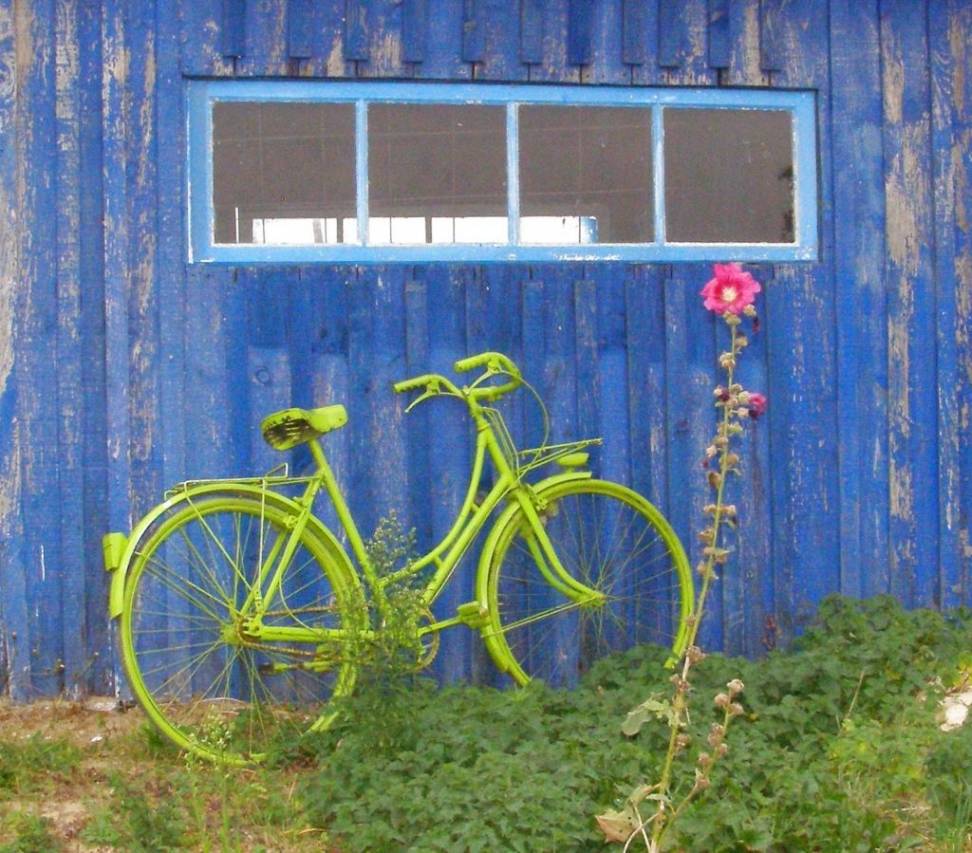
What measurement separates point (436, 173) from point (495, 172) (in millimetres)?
240

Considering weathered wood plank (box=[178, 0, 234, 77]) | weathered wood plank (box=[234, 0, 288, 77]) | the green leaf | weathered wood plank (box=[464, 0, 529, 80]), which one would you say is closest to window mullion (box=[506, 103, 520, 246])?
weathered wood plank (box=[464, 0, 529, 80])

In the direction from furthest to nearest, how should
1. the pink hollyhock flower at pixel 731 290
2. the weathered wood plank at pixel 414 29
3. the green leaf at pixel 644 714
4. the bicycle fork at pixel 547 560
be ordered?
1. the weathered wood plank at pixel 414 29
2. the bicycle fork at pixel 547 560
3. the pink hollyhock flower at pixel 731 290
4. the green leaf at pixel 644 714

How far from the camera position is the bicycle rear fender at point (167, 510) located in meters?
4.83

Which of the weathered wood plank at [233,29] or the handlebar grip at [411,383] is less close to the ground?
the weathered wood plank at [233,29]

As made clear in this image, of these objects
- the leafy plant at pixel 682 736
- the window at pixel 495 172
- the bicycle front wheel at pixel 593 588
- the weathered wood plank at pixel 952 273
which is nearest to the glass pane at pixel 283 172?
the window at pixel 495 172

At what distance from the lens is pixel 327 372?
5.84m

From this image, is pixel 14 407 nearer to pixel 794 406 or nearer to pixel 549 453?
pixel 549 453

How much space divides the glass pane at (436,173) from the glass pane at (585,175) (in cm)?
12

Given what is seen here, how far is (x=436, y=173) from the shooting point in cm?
596

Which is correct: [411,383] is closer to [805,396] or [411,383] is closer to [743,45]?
[805,396]

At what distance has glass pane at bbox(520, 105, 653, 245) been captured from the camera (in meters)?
6.04

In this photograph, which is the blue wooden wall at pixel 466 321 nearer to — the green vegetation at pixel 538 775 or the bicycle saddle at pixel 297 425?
the bicycle saddle at pixel 297 425

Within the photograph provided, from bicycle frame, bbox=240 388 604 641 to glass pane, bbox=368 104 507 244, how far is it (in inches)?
30.6

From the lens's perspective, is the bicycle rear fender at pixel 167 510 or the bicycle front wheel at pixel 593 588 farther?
the bicycle front wheel at pixel 593 588
